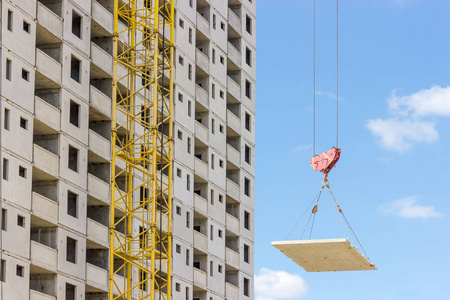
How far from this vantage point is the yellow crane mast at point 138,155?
253 feet

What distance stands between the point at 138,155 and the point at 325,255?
68.1 ft

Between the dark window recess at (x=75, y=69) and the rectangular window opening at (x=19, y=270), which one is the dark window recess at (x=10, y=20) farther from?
the rectangular window opening at (x=19, y=270)

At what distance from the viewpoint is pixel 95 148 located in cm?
7662

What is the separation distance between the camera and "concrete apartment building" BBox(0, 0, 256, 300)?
67.4 metres

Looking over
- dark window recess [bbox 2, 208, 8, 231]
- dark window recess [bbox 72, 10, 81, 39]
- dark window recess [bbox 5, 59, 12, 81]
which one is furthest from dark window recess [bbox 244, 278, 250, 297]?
dark window recess [bbox 5, 59, 12, 81]

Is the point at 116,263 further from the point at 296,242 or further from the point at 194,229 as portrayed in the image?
the point at 296,242

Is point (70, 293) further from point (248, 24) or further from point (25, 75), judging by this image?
point (248, 24)

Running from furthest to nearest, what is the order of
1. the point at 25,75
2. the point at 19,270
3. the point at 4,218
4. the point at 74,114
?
the point at 74,114
the point at 25,75
the point at 19,270
the point at 4,218

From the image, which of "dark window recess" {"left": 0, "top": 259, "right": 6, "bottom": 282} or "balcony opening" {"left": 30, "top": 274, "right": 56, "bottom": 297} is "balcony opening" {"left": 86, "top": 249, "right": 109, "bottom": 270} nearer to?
"balcony opening" {"left": 30, "top": 274, "right": 56, "bottom": 297}

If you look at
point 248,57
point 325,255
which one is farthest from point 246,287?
point 325,255

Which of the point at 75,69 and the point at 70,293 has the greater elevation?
the point at 75,69

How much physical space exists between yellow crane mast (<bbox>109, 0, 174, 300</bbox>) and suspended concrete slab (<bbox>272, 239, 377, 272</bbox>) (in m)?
11.0

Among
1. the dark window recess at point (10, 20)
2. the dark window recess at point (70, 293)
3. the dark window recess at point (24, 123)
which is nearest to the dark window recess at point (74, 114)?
the dark window recess at point (24, 123)

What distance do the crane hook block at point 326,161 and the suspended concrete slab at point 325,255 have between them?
507cm
